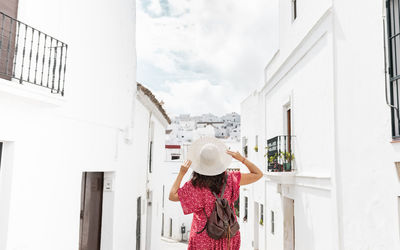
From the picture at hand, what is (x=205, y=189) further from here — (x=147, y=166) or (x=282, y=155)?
(x=147, y=166)

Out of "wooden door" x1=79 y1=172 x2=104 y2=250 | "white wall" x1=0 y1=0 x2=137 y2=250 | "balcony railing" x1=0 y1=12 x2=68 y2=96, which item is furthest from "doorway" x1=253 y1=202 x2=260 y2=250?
"balcony railing" x1=0 y1=12 x2=68 y2=96

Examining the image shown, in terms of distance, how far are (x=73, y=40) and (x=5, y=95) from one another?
1827 millimetres

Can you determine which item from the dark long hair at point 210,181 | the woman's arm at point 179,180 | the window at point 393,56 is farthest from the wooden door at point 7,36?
the window at point 393,56

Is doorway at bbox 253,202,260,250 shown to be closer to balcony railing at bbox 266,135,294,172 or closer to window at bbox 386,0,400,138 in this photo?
balcony railing at bbox 266,135,294,172

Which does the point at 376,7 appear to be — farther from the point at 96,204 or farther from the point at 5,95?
the point at 96,204

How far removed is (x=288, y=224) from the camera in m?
8.48

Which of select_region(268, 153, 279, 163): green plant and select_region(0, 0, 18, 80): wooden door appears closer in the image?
select_region(0, 0, 18, 80): wooden door

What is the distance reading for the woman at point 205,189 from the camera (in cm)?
272

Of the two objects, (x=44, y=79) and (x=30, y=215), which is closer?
(x=30, y=215)

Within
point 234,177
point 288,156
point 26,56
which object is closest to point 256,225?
point 288,156

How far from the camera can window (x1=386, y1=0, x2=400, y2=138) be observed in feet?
14.1

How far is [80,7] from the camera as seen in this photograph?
219 inches

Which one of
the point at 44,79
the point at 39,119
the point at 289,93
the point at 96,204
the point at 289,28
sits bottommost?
the point at 96,204

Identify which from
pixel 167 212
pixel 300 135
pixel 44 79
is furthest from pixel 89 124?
pixel 167 212
